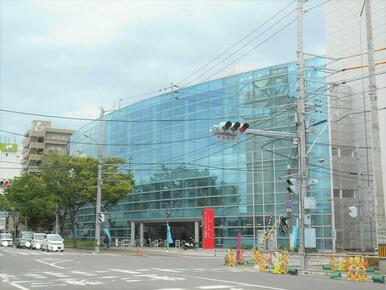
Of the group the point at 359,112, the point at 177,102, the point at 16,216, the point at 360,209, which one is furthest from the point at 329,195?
the point at 16,216

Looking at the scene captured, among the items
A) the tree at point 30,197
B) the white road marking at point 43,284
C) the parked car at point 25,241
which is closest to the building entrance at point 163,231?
the tree at point 30,197

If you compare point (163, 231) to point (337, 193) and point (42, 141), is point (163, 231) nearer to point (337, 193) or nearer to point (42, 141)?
point (337, 193)

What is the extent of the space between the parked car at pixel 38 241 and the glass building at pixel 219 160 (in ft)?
39.1

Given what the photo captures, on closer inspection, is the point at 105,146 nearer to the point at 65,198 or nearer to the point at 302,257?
the point at 65,198

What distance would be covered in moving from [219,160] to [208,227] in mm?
7525

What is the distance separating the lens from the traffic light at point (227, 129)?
22594 millimetres

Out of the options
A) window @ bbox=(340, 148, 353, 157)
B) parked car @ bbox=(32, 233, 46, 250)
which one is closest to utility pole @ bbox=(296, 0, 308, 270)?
window @ bbox=(340, 148, 353, 157)

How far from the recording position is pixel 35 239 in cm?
5528

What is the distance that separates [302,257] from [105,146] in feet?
183

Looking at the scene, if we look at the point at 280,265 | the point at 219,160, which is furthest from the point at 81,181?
the point at 280,265

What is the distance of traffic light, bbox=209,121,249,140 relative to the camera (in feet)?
74.1

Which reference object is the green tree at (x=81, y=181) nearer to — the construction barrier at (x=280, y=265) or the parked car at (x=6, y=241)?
the parked car at (x=6, y=241)

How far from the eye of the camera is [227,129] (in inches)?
896

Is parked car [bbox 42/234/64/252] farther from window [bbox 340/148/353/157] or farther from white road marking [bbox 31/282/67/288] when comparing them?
white road marking [bbox 31/282/67/288]
